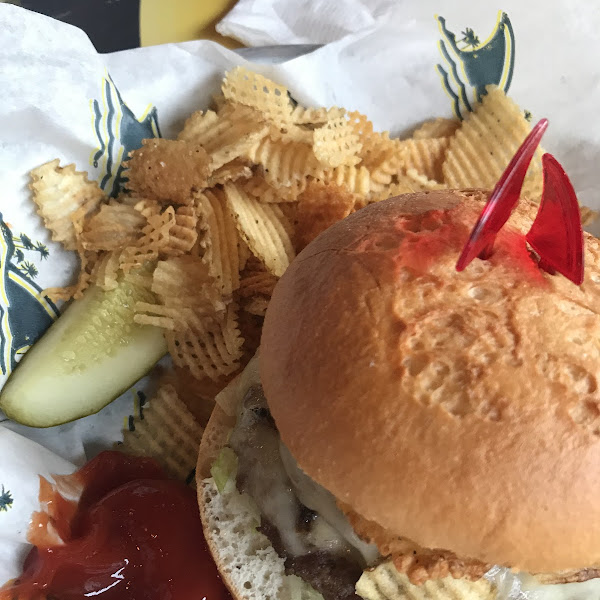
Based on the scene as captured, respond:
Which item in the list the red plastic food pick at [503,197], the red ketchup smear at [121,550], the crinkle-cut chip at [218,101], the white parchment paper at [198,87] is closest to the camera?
the red plastic food pick at [503,197]

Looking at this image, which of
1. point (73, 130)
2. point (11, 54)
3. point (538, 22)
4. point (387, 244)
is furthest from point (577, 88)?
point (11, 54)

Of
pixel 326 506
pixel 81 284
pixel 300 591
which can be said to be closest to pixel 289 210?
pixel 81 284

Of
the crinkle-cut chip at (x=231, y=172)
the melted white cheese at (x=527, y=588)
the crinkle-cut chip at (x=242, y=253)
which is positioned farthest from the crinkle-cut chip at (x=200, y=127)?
the melted white cheese at (x=527, y=588)

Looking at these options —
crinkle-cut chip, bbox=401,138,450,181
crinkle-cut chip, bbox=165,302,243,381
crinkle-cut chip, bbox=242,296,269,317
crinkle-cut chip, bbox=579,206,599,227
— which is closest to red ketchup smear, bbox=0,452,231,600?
crinkle-cut chip, bbox=165,302,243,381

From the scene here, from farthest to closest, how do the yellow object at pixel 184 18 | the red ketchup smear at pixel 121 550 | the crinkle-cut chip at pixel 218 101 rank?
the yellow object at pixel 184 18, the crinkle-cut chip at pixel 218 101, the red ketchup smear at pixel 121 550

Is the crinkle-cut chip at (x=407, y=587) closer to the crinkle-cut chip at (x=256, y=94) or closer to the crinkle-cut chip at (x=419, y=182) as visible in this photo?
the crinkle-cut chip at (x=419, y=182)

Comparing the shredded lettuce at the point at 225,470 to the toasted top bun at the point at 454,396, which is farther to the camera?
the shredded lettuce at the point at 225,470

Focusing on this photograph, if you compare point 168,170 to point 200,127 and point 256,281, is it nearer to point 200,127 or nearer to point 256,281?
point 200,127
